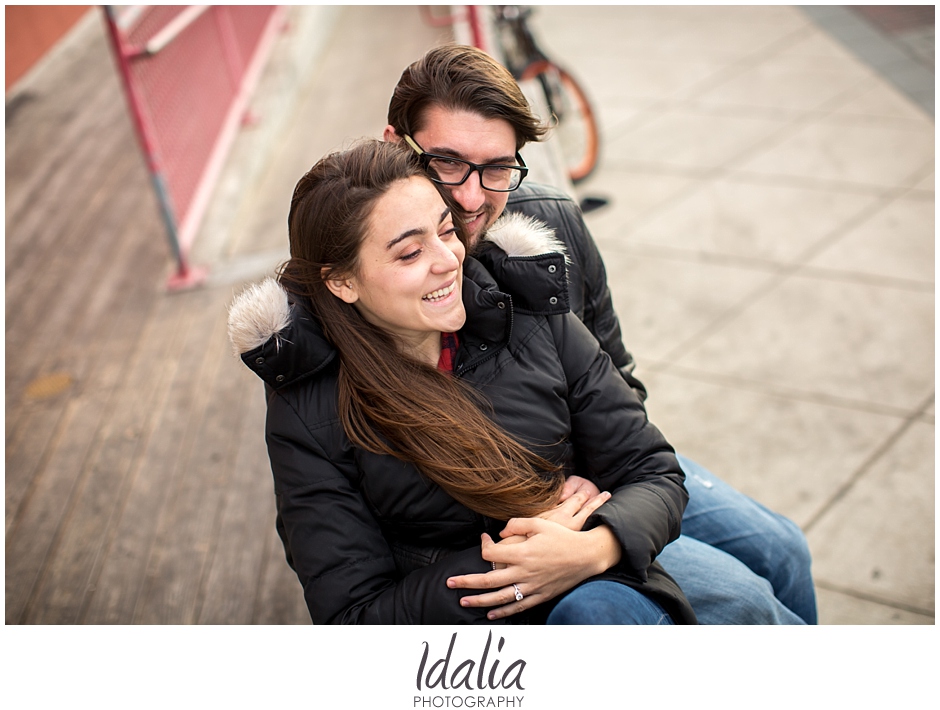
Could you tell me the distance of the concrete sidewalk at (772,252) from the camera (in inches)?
126

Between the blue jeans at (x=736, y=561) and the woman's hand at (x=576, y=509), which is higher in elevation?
the woman's hand at (x=576, y=509)

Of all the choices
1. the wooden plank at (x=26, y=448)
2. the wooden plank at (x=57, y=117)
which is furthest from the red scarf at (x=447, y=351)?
the wooden plank at (x=57, y=117)

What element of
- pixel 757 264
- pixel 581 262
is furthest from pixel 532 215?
pixel 757 264

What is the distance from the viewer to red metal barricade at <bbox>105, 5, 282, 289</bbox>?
13.7 ft

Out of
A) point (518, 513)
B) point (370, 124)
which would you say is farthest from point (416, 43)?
point (518, 513)

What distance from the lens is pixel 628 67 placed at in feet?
24.3

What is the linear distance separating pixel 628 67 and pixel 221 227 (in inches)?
157

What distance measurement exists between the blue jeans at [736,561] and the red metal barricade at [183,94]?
321 cm

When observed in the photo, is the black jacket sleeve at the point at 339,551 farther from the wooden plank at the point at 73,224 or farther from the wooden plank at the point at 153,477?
the wooden plank at the point at 73,224

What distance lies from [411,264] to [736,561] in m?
1.01

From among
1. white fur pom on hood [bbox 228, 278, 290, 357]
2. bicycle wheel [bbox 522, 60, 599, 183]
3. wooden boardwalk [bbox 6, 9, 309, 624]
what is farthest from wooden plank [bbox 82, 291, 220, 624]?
bicycle wheel [bbox 522, 60, 599, 183]

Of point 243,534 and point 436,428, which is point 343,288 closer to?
point 436,428
